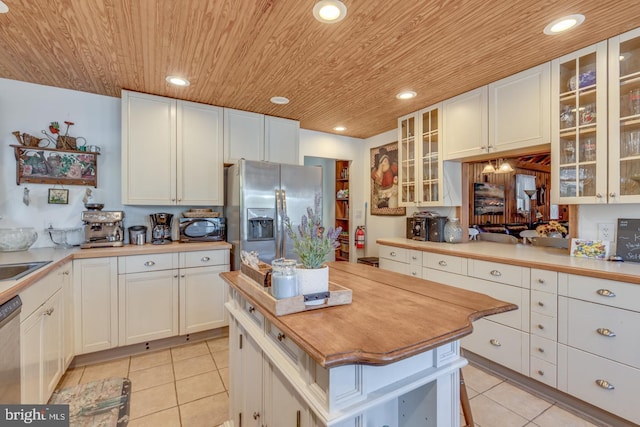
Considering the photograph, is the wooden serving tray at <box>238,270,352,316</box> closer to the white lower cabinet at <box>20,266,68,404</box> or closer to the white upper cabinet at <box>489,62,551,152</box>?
the white lower cabinet at <box>20,266,68,404</box>

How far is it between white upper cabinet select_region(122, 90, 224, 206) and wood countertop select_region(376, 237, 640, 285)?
226 cm

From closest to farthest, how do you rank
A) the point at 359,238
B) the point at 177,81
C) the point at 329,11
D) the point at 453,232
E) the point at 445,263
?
the point at 329,11 < the point at 177,81 < the point at 445,263 < the point at 453,232 < the point at 359,238

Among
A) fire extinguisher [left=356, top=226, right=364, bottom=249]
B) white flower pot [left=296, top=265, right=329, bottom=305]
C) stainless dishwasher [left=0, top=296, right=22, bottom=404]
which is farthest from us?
fire extinguisher [left=356, top=226, right=364, bottom=249]

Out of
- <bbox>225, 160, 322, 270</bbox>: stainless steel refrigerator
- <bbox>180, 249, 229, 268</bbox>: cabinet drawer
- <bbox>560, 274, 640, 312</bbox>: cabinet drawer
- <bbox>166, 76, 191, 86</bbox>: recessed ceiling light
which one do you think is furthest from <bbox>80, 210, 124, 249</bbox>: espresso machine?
<bbox>560, 274, 640, 312</bbox>: cabinet drawer

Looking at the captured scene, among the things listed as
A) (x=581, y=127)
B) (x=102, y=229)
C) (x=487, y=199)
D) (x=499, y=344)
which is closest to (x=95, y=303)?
(x=102, y=229)

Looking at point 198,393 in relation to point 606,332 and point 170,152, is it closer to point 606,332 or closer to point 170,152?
point 170,152

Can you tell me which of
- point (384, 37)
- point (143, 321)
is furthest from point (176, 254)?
point (384, 37)

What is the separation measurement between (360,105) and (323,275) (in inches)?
100

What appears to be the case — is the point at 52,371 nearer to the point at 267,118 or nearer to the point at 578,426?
the point at 267,118

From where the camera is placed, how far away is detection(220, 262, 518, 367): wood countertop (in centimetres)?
76

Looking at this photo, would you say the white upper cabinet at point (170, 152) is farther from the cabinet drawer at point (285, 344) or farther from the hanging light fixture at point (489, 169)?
the hanging light fixture at point (489, 169)

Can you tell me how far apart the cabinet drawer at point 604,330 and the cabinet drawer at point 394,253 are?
1417 mm

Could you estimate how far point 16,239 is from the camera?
2.34m

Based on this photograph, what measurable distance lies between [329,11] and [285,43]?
1.44 feet
